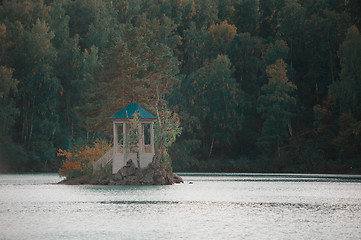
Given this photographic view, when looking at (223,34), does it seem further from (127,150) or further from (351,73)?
(127,150)

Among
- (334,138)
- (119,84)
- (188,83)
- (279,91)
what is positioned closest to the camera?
(119,84)

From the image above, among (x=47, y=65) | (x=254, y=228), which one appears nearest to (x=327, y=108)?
(x=47, y=65)

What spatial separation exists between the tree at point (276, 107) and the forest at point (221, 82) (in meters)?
0.16

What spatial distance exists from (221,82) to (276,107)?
961 cm

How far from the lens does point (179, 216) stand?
29250 mm

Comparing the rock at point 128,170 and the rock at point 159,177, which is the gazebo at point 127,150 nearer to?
the rock at point 128,170

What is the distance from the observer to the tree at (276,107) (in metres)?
91.6

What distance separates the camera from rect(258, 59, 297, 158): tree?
91625 mm

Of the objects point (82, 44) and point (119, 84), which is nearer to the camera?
point (119, 84)

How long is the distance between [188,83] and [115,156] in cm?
4635

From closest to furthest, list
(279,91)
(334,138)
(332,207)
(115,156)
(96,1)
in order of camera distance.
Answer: (332,207) < (115,156) < (334,138) < (279,91) < (96,1)

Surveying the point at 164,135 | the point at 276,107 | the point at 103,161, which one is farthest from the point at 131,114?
the point at 276,107

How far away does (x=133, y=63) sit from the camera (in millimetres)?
71875

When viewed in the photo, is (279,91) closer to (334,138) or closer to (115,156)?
(334,138)
